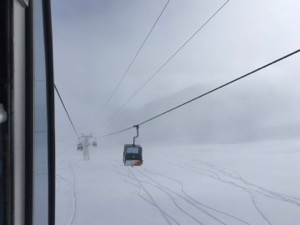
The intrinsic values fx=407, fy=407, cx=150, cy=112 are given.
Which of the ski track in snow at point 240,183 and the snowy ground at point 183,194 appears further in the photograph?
the ski track in snow at point 240,183

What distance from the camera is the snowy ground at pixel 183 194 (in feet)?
105

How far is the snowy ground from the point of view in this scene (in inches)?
1256

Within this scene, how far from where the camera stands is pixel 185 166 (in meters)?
65.6

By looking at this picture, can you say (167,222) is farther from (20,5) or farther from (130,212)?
(20,5)

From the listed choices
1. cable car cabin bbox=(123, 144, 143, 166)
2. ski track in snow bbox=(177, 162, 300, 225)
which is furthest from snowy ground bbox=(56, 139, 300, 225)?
cable car cabin bbox=(123, 144, 143, 166)

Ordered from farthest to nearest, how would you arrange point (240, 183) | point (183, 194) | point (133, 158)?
point (240, 183), point (183, 194), point (133, 158)

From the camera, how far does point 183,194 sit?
1694 inches

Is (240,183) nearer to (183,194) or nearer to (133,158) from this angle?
(183,194)

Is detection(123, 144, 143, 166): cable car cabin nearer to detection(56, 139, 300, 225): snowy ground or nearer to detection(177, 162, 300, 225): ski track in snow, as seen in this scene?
detection(56, 139, 300, 225): snowy ground

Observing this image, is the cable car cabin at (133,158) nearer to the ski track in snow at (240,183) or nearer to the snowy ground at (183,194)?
the snowy ground at (183,194)

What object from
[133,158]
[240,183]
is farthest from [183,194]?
[133,158]

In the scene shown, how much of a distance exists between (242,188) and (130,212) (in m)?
16.9

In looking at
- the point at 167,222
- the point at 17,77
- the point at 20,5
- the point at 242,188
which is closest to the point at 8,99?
the point at 17,77

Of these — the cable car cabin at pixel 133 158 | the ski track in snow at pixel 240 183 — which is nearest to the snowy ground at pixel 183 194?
the ski track in snow at pixel 240 183
